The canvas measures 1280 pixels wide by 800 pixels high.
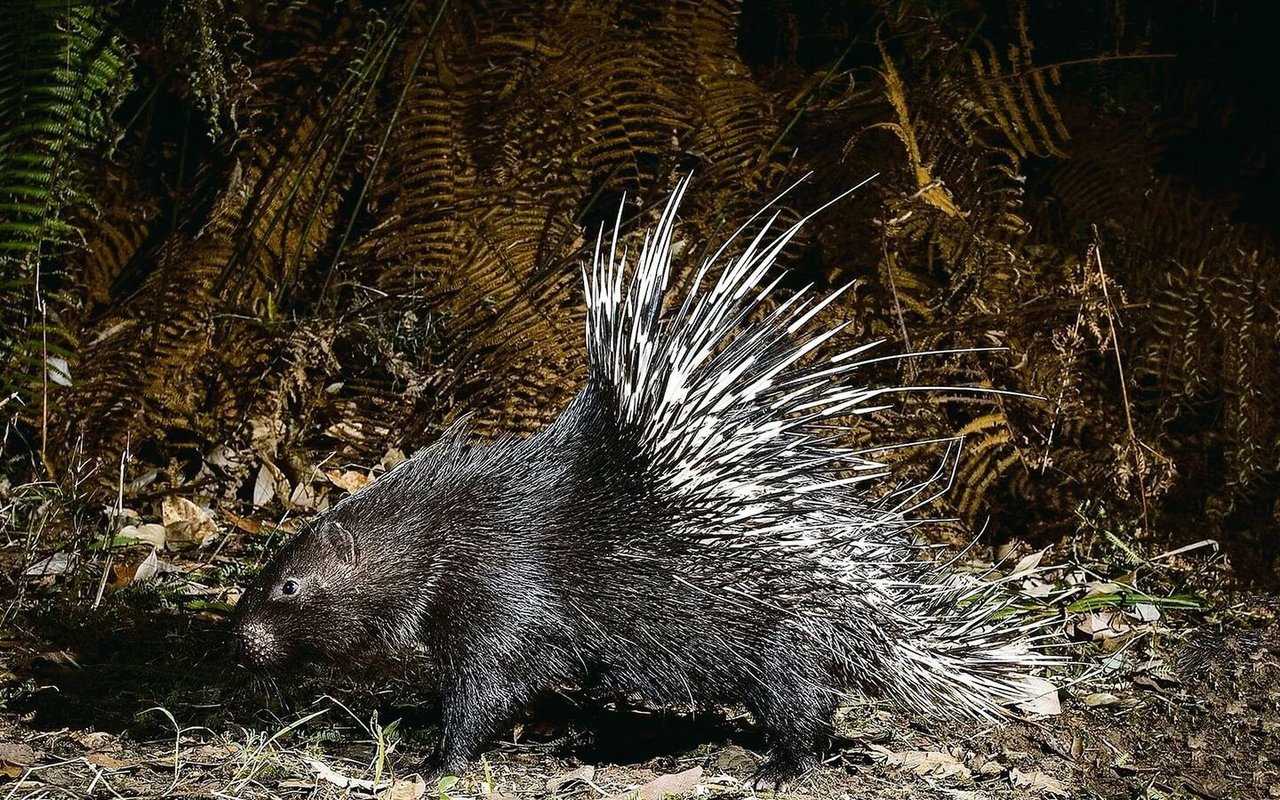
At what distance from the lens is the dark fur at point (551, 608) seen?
4.28m

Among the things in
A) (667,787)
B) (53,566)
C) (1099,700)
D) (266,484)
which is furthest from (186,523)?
(1099,700)

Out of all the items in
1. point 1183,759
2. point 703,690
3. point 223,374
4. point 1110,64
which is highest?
point 1110,64

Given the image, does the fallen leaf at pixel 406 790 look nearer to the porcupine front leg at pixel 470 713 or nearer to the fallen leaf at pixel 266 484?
the porcupine front leg at pixel 470 713

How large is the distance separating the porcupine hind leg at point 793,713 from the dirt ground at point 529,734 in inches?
3.3

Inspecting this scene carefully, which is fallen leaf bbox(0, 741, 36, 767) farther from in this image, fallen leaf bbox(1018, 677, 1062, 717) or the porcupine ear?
fallen leaf bbox(1018, 677, 1062, 717)

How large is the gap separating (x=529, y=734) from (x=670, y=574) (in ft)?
3.13

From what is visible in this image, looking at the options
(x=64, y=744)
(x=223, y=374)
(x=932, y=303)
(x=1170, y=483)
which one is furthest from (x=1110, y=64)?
(x=64, y=744)

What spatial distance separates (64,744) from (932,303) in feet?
14.0

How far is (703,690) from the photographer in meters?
4.39

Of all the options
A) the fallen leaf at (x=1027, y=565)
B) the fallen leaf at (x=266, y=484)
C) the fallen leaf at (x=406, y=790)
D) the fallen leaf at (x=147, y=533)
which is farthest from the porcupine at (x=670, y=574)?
the fallen leaf at (x=266, y=484)

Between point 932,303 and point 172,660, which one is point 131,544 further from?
point 932,303

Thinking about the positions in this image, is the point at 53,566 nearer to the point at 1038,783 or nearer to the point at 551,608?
the point at 551,608

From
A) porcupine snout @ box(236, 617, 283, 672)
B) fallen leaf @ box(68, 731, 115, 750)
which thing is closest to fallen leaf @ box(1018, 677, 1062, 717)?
porcupine snout @ box(236, 617, 283, 672)

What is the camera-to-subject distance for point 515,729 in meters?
4.78
